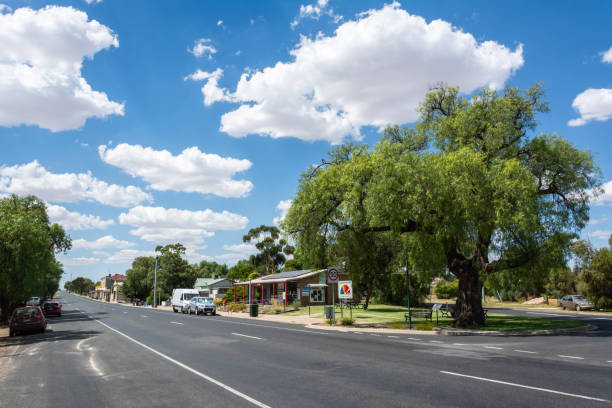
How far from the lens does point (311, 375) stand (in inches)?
361

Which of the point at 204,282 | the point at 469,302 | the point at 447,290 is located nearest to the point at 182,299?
the point at 469,302

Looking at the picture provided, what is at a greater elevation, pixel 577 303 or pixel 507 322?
pixel 507 322

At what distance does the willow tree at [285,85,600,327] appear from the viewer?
18.6 metres

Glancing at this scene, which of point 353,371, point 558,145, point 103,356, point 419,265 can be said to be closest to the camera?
point 353,371

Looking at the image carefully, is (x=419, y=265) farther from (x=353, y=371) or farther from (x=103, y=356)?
(x=103, y=356)

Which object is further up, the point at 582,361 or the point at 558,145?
the point at 558,145

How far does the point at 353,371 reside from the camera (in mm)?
9617

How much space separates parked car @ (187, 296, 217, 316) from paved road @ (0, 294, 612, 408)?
2522cm

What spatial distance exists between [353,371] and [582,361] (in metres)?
6.58

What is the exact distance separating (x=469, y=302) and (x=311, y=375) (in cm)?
1516

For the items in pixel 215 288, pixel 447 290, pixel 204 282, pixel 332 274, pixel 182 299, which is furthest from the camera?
pixel 204 282

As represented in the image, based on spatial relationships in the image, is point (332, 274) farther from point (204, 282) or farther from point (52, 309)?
point (204, 282)

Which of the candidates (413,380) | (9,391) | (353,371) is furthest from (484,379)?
(9,391)

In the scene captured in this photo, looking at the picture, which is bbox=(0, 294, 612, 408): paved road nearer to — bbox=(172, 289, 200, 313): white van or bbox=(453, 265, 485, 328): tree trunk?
bbox=(453, 265, 485, 328): tree trunk
